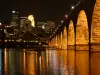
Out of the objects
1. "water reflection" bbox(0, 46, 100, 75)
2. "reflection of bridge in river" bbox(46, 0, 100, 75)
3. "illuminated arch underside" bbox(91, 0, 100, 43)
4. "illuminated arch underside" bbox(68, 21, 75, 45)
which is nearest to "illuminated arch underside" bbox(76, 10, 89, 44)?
"reflection of bridge in river" bbox(46, 0, 100, 75)

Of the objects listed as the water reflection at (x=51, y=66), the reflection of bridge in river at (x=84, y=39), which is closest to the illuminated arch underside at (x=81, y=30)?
the reflection of bridge in river at (x=84, y=39)

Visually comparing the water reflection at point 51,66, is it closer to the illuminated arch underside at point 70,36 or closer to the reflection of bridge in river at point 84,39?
the reflection of bridge in river at point 84,39

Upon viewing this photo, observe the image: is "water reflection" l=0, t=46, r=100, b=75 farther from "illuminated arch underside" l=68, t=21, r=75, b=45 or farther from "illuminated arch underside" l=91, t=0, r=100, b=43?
"illuminated arch underside" l=68, t=21, r=75, b=45

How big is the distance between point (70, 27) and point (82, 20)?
14.5m

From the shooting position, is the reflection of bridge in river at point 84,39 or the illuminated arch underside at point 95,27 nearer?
the reflection of bridge in river at point 84,39

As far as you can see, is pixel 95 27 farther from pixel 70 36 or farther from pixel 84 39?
pixel 70 36

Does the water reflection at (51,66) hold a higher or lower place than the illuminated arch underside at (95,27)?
lower

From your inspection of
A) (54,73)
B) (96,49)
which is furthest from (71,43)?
(54,73)

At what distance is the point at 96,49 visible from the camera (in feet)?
171

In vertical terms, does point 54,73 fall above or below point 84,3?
below

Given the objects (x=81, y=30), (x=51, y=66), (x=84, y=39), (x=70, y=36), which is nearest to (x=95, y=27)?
(x=84, y=39)

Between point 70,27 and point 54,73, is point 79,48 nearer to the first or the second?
point 70,27

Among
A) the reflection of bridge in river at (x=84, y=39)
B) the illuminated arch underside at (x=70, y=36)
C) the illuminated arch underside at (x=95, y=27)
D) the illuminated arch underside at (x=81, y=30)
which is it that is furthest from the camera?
the illuminated arch underside at (x=70, y=36)

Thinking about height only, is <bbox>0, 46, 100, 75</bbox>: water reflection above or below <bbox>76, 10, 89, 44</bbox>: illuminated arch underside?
below
